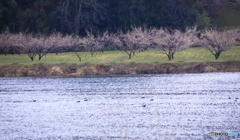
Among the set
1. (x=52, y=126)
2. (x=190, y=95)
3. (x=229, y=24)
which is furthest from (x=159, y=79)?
(x=229, y=24)

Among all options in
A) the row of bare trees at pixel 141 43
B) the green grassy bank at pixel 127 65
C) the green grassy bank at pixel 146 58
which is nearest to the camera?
the green grassy bank at pixel 127 65

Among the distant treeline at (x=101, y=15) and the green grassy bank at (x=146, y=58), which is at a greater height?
the distant treeline at (x=101, y=15)

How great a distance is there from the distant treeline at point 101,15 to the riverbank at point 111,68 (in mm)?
41234

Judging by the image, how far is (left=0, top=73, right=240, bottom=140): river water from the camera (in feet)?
101

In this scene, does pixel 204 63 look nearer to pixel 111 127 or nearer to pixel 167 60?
pixel 167 60

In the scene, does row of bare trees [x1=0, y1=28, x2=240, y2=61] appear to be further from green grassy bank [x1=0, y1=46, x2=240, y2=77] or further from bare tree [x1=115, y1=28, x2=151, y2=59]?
green grassy bank [x1=0, y1=46, x2=240, y2=77]

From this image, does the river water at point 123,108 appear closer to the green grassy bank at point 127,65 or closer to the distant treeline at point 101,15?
the green grassy bank at point 127,65

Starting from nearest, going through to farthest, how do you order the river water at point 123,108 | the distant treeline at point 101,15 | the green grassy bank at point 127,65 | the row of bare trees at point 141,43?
the river water at point 123,108 < the green grassy bank at point 127,65 < the row of bare trees at point 141,43 < the distant treeline at point 101,15

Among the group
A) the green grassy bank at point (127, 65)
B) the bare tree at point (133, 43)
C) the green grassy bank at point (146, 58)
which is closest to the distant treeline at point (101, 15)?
the bare tree at point (133, 43)

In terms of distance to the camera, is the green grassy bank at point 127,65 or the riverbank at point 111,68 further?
the green grassy bank at point 127,65

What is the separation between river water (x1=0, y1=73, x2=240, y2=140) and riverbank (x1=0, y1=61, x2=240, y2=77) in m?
1.96

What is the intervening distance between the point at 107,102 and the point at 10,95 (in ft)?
55.1

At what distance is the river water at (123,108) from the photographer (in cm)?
3075

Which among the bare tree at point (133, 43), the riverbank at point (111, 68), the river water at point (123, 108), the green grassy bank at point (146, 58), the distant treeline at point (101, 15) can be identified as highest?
the distant treeline at point (101, 15)
